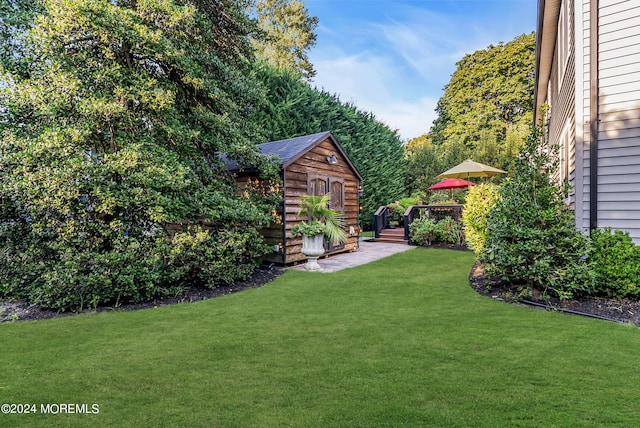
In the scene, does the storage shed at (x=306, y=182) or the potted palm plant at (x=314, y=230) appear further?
the storage shed at (x=306, y=182)

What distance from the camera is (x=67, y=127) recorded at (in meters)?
4.48

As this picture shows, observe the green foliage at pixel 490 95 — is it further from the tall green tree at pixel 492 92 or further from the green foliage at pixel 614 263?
the green foliage at pixel 614 263

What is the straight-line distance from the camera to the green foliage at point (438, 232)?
35.2 ft

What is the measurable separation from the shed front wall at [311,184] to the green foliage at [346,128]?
117 inches

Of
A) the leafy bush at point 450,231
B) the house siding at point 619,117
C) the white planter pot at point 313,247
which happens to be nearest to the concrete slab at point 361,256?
the white planter pot at point 313,247

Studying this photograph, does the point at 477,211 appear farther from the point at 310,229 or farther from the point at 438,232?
the point at 310,229

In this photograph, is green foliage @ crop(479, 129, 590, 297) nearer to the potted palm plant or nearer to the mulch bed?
the mulch bed

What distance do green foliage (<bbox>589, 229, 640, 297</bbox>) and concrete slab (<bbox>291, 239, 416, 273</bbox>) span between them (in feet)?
14.0

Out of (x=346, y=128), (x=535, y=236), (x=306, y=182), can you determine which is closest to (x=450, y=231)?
(x=306, y=182)

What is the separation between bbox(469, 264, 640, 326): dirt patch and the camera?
3906mm

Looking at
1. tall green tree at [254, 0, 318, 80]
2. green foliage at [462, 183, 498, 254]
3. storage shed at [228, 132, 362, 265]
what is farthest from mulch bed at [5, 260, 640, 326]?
tall green tree at [254, 0, 318, 80]

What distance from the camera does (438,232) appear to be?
10836mm

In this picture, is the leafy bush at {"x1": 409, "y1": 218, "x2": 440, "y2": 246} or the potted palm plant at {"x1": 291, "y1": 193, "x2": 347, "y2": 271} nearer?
the potted palm plant at {"x1": 291, "y1": 193, "x2": 347, "y2": 271}

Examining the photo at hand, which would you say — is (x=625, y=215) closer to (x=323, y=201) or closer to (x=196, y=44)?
(x=323, y=201)
